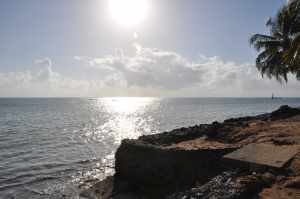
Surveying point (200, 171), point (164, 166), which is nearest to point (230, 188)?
point (200, 171)

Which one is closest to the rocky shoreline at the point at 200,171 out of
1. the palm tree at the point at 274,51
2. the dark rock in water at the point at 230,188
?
the dark rock in water at the point at 230,188

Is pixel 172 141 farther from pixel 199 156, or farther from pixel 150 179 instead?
pixel 199 156

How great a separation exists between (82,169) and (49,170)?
206 centimetres

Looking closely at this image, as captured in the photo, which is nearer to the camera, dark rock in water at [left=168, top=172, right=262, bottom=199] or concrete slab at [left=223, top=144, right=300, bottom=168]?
dark rock in water at [left=168, top=172, right=262, bottom=199]

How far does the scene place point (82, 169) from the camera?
52.4 feet

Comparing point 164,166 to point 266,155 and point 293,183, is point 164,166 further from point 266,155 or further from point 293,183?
point 293,183

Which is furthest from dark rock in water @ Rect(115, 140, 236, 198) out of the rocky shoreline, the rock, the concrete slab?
the rock

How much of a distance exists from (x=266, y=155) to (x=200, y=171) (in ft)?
10.8

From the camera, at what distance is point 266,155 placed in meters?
6.28

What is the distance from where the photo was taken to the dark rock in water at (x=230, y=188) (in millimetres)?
4508

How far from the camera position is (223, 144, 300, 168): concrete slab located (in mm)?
5699

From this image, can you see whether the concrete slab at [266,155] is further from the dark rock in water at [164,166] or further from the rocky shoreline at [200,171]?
the dark rock in water at [164,166]

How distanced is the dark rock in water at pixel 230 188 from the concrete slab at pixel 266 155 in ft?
2.93

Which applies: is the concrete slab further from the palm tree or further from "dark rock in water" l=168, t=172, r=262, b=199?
the palm tree
